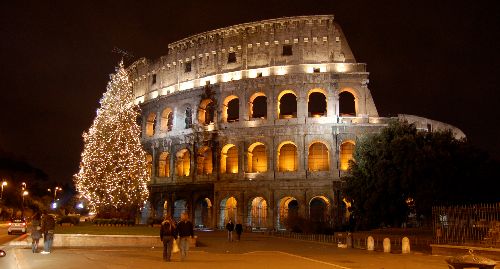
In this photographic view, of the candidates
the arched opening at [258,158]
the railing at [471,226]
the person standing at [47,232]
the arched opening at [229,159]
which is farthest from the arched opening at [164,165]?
the railing at [471,226]

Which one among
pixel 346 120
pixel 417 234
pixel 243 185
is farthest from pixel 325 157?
pixel 417 234

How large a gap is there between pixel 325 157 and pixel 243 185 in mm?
6626

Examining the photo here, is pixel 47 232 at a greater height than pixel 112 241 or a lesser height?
greater

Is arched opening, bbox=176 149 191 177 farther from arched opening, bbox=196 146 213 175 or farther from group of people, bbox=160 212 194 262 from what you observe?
group of people, bbox=160 212 194 262

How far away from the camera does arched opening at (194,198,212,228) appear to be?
139 feet

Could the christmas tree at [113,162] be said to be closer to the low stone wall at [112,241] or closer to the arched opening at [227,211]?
the arched opening at [227,211]

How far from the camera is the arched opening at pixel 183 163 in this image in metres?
43.2

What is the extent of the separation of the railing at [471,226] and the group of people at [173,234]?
8.96m

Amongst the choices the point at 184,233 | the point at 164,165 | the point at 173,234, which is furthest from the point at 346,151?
the point at 173,234

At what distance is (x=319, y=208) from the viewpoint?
38469 mm

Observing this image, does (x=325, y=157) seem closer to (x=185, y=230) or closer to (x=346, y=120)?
(x=346, y=120)

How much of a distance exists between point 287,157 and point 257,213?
501cm

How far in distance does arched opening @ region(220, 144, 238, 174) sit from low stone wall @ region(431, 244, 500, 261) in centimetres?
2415

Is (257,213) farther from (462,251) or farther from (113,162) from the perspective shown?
(462,251)
